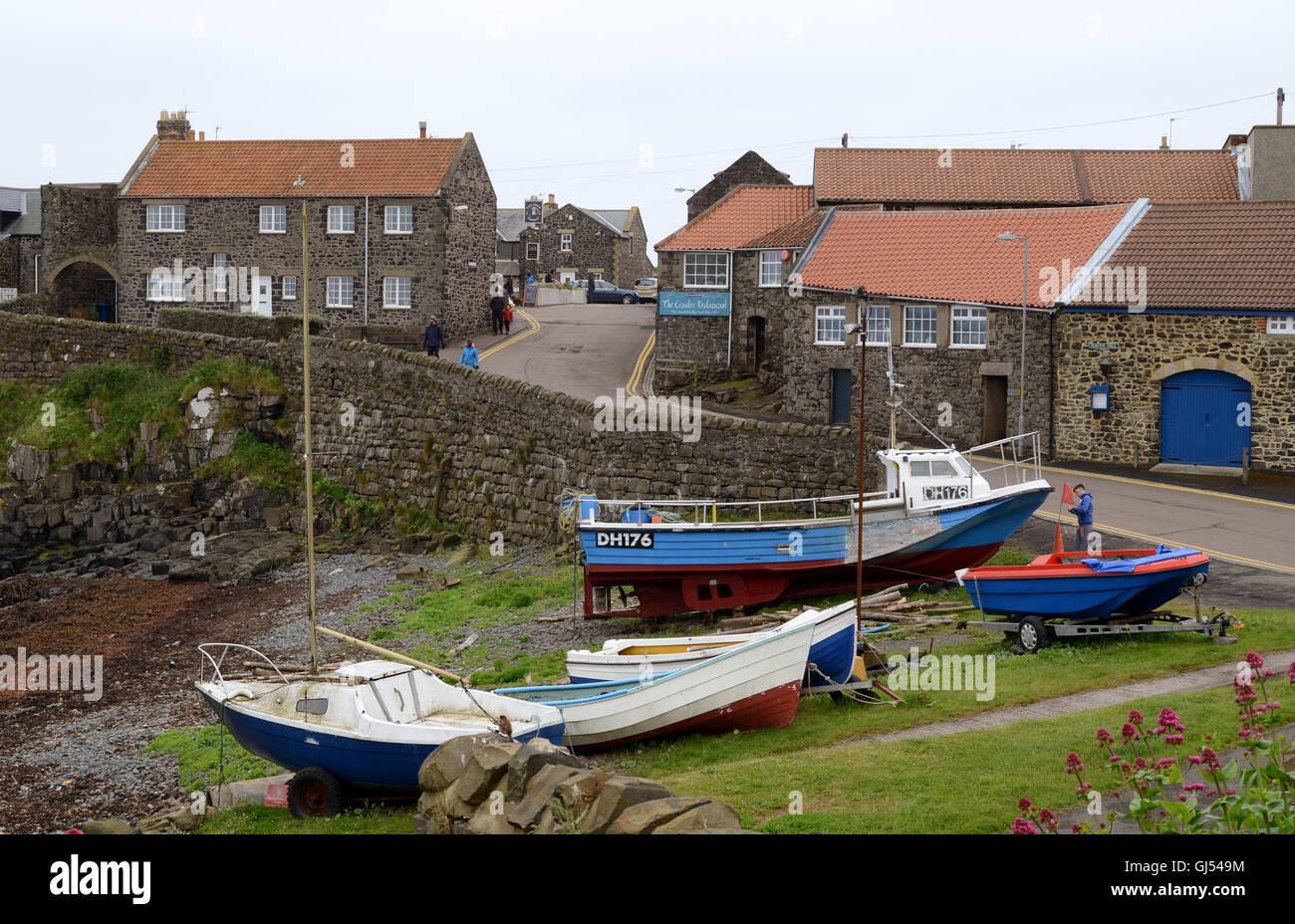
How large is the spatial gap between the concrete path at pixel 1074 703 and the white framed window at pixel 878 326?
2105 centimetres

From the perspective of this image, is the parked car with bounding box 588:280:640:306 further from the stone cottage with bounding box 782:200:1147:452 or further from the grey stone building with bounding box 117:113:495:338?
the stone cottage with bounding box 782:200:1147:452

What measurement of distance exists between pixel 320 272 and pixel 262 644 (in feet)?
91.0

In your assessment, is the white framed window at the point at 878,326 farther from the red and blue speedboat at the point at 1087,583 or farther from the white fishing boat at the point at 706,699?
the white fishing boat at the point at 706,699

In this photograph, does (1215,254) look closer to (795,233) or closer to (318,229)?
(795,233)

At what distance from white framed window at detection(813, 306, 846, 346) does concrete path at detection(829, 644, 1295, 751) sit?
2251 cm

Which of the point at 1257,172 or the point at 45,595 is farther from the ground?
the point at 1257,172

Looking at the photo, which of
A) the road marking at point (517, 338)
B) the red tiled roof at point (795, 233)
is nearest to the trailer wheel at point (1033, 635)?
the red tiled roof at point (795, 233)

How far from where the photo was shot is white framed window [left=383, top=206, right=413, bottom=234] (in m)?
49.3

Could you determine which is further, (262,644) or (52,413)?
(52,413)

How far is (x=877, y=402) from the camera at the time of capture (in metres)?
34.9

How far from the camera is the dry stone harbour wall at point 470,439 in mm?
25359

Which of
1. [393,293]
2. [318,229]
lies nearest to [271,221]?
[318,229]
